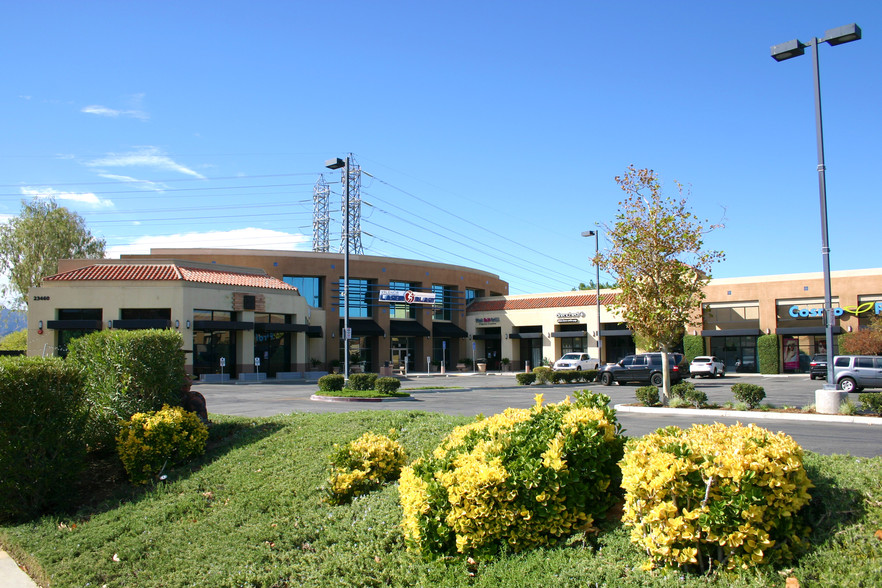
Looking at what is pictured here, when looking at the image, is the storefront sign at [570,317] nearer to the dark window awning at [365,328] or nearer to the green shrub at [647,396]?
the dark window awning at [365,328]

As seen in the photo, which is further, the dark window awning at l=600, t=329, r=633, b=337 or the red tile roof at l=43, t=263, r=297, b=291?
the dark window awning at l=600, t=329, r=633, b=337

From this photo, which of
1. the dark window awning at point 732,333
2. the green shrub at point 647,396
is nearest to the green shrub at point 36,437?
the green shrub at point 647,396

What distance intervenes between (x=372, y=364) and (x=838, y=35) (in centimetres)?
4222

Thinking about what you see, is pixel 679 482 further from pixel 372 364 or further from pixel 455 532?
pixel 372 364

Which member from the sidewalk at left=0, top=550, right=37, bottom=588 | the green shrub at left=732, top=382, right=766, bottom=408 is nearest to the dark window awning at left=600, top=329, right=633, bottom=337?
the green shrub at left=732, top=382, right=766, bottom=408

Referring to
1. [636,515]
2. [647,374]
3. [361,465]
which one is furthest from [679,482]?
[647,374]

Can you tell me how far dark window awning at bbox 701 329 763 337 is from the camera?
44.3 meters

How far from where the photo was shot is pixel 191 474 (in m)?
9.31

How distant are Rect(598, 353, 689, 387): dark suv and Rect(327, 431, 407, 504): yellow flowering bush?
2684 centimetres

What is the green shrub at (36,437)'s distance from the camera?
338 inches

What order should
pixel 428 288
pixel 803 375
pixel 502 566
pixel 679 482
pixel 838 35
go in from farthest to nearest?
pixel 428 288 < pixel 803 375 < pixel 838 35 < pixel 502 566 < pixel 679 482

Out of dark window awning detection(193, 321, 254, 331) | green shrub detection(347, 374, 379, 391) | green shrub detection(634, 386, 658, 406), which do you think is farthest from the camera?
dark window awning detection(193, 321, 254, 331)

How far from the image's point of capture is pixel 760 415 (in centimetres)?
1702

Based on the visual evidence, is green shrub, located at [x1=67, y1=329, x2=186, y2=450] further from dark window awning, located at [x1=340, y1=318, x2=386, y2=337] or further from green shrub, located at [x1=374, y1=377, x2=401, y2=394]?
dark window awning, located at [x1=340, y1=318, x2=386, y2=337]
